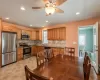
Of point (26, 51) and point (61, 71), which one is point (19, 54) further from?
point (61, 71)

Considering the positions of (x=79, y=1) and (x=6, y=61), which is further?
(x=6, y=61)

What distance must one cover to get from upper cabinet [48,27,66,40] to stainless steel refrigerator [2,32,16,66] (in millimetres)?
2498

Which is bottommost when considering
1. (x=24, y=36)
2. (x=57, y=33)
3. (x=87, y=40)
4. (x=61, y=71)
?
(x=61, y=71)

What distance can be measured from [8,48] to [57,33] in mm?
3197

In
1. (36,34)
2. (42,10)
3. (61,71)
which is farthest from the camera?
(36,34)

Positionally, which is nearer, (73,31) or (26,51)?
(73,31)

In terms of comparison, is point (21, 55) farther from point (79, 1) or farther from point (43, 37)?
point (79, 1)

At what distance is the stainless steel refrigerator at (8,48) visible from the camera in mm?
4275

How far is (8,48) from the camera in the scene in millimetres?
4516

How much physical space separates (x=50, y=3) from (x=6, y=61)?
3967 mm

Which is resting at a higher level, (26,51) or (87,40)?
(87,40)

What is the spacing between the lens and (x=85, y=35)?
833 cm

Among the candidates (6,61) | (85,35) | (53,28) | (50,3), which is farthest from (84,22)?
(6,61)

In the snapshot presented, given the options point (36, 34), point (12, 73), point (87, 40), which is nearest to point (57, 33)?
point (36, 34)
